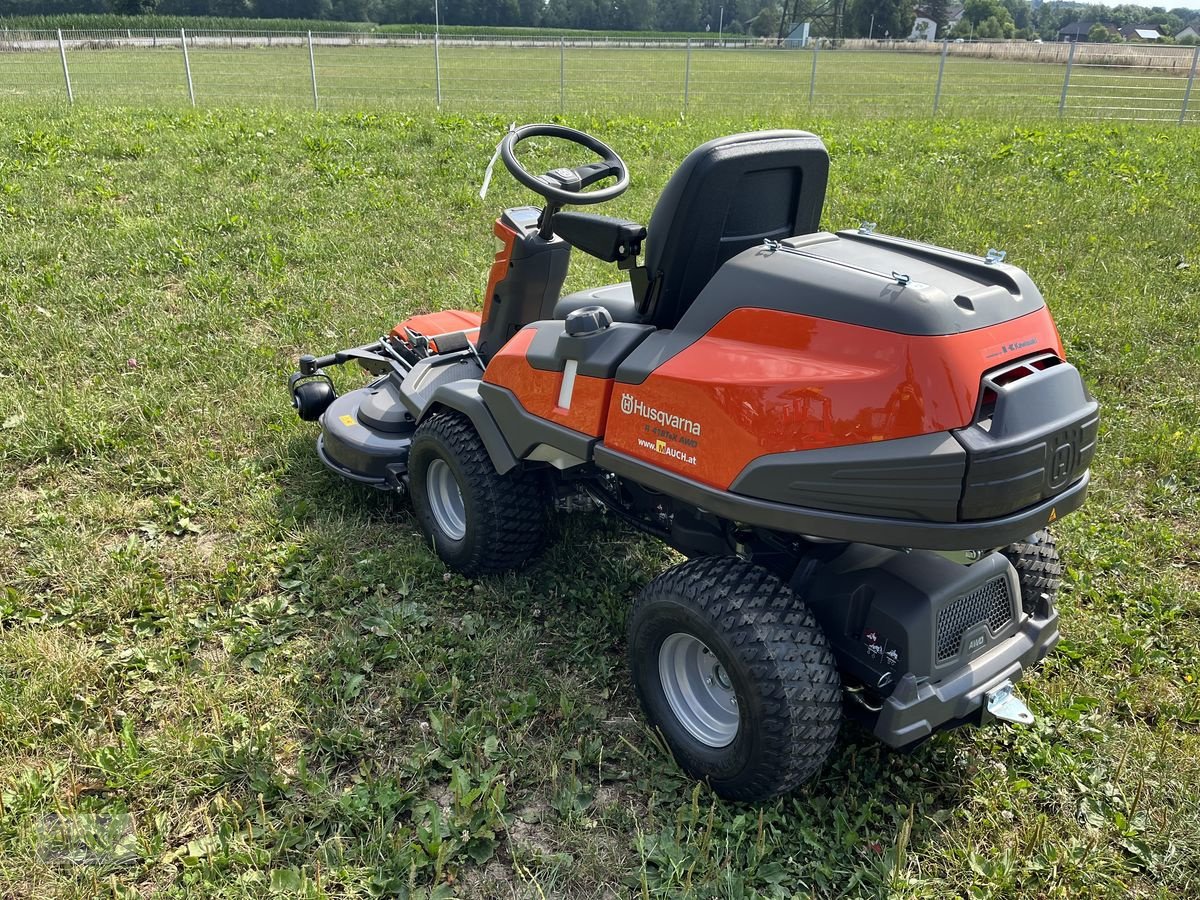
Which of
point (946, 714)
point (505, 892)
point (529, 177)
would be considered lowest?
point (505, 892)

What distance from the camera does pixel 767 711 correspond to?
229cm

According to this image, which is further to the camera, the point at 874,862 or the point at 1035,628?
the point at 1035,628

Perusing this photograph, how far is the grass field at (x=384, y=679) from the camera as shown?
239cm

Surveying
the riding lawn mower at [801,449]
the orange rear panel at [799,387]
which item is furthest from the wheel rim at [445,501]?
the orange rear panel at [799,387]

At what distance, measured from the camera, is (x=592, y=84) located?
74.9 ft

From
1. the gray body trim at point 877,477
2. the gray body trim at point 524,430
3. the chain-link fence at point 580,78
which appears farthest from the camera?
the chain-link fence at point 580,78

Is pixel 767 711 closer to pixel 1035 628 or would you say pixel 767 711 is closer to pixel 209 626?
pixel 1035 628

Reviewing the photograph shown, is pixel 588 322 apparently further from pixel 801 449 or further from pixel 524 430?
pixel 801 449

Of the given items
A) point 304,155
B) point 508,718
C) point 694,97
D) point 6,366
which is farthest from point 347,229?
point 694,97

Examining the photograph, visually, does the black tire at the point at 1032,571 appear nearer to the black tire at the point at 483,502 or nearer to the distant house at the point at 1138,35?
the black tire at the point at 483,502

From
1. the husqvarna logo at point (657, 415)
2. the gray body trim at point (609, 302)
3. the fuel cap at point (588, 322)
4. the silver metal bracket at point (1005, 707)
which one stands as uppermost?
the fuel cap at point (588, 322)

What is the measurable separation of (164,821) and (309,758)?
0.41 m

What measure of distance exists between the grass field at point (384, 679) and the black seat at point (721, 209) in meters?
1.25

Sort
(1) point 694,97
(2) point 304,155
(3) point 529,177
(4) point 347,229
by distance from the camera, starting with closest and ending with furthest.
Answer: (3) point 529,177, (4) point 347,229, (2) point 304,155, (1) point 694,97
